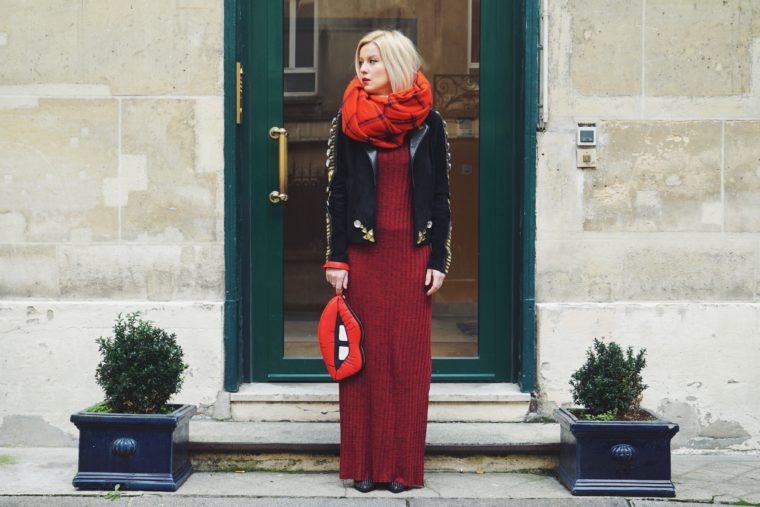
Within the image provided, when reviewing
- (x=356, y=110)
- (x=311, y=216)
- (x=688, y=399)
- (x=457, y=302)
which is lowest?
(x=688, y=399)

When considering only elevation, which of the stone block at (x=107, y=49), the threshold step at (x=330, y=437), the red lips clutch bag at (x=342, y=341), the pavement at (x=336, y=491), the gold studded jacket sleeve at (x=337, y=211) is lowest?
the pavement at (x=336, y=491)

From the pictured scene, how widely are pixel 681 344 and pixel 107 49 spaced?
12.6ft

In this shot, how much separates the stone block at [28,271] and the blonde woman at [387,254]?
1.96 metres

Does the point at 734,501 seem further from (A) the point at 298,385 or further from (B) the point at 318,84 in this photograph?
(B) the point at 318,84

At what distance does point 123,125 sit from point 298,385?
1.90 metres

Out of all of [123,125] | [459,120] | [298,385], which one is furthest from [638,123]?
[123,125]

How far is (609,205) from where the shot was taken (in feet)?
17.9

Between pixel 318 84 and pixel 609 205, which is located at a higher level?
pixel 318 84

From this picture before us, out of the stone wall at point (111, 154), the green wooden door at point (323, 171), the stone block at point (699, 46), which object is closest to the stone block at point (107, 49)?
the stone wall at point (111, 154)

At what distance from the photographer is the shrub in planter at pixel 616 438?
175 inches

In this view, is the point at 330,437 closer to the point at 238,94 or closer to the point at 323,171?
the point at 323,171

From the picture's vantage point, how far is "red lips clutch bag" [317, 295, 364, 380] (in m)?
4.41

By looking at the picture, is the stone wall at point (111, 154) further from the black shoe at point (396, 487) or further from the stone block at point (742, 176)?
the stone block at point (742, 176)

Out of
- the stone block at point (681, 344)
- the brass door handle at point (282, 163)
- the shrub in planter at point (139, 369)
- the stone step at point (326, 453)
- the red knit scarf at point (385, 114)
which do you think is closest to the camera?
the red knit scarf at point (385, 114)
